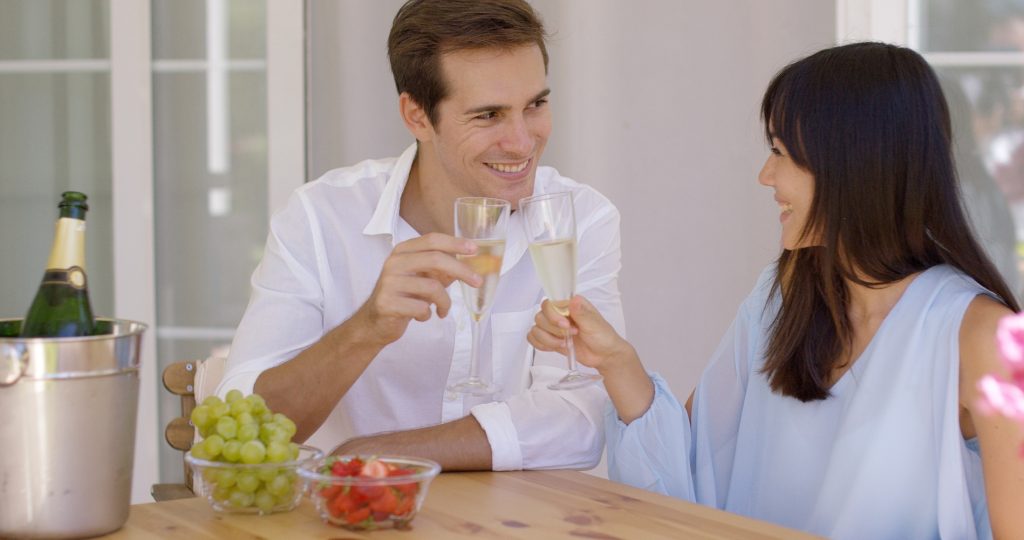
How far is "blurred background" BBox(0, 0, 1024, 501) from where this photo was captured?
3.17 meters

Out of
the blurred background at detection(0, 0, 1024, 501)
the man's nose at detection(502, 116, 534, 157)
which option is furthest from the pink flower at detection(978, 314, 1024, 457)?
the blurred background at detection(0, 0, 1024, 501)

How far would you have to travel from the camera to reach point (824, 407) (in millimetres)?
1895

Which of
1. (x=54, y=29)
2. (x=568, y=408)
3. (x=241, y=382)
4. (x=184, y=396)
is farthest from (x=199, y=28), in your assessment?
(x=568, y=408)

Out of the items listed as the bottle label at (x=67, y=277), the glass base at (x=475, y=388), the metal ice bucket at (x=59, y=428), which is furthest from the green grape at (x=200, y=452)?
the glass base at (x=475, y=388)

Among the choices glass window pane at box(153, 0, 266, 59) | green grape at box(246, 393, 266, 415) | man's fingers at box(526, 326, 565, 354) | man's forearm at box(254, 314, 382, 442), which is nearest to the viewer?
green grape at box(246, 393, 266, 415)

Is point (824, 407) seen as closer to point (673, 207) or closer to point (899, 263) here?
point (899, 263)

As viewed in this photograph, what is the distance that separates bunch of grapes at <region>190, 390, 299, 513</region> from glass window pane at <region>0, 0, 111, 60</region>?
2.48 m

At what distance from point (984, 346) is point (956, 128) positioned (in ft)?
5.38

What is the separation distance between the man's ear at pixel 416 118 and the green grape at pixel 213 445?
1.18 metres

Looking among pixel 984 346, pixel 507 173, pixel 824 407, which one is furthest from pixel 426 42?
pixel 984 346

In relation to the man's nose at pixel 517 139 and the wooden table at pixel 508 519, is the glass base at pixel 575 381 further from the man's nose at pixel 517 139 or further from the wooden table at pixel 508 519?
the man's nose at pixel 517 139

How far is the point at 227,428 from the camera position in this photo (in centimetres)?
139

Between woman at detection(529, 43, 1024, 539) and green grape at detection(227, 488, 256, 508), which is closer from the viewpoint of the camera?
green grape at detection(227, 488, 256, 508)

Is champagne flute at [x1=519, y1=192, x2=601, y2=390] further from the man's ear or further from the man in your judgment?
the man's ear
